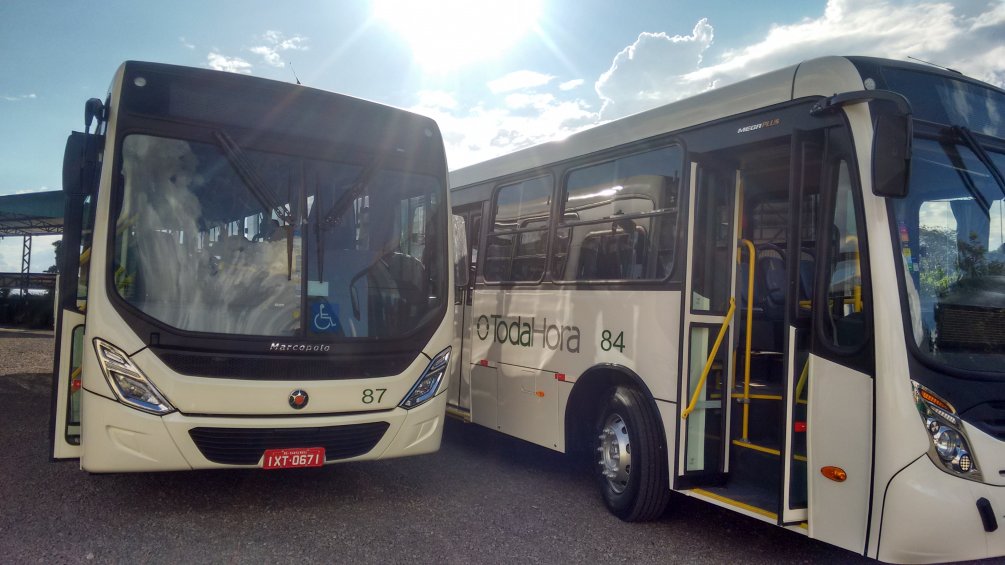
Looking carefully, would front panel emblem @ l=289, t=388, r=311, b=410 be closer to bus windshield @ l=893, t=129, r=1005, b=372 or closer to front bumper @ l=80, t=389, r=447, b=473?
front bumper @ l=80, t=389, r=447, b=473

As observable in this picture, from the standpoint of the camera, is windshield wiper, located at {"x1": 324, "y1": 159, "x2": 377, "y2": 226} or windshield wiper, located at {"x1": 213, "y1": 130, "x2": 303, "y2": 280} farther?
windshield wiper, located at {"x1": 324, "y1": 159, "x2": 377, "y2": 226}

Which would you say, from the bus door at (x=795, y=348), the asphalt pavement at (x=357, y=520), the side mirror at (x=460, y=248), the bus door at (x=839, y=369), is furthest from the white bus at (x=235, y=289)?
the bus door at (x=839, y=369)

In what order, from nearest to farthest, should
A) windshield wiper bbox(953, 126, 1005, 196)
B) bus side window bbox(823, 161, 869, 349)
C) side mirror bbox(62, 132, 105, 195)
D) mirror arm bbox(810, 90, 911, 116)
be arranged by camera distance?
mirror arm bbox(810, 90, 911, 116) < bus side window bbox(823, 161, 869, 349) < windshield wiper bbox(953, 126, 1005, 196) < side mirror bbox(62, 132, 105, 195)

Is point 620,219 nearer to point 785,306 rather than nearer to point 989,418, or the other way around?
point 785,306

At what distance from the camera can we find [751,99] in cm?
513

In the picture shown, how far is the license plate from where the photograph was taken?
5.50m

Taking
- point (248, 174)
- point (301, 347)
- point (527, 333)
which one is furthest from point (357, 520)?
point (248, 174)

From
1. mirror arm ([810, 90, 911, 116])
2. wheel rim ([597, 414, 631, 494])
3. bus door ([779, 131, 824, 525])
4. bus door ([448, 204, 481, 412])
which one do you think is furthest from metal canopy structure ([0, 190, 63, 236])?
mirror arm ([810, 90, 911, 116])

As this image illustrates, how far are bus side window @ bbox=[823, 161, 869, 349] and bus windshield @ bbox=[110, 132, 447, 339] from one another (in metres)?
3.00

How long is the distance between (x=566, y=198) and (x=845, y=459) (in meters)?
3.27

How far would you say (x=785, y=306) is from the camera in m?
4.71

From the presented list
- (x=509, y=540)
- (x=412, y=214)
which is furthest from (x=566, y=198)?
(x=509, y=540)

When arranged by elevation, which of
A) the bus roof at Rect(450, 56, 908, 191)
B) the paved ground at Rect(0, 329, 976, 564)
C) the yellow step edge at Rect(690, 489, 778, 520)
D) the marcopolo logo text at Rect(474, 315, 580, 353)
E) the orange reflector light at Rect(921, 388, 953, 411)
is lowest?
the paved ground at Rect(0, 329, 976, 564)

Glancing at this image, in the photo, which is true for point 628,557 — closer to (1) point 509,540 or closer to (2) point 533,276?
(1) point 509,540
